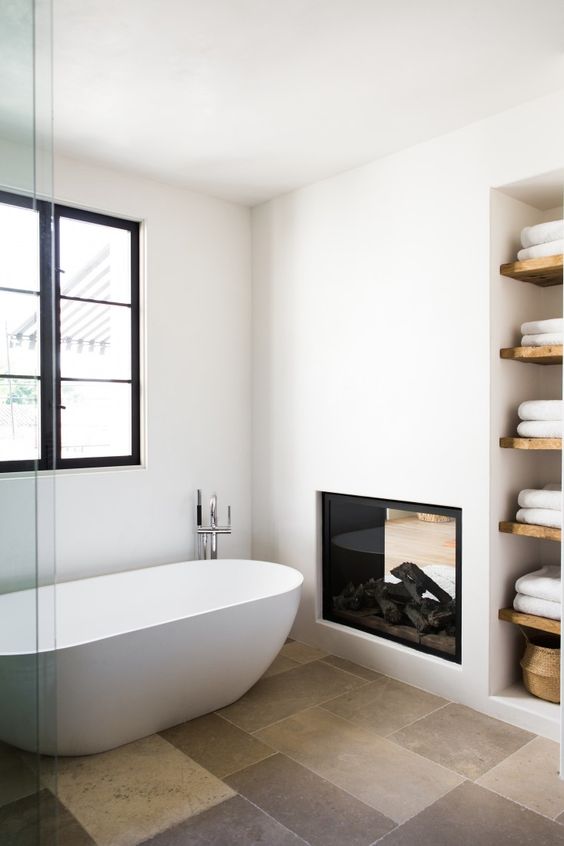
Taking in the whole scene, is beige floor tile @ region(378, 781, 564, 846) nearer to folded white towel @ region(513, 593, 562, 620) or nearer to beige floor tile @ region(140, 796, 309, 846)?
beige floor tile @ region(140, 796, 309, 846)

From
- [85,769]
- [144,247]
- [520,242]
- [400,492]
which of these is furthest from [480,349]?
[85,769]

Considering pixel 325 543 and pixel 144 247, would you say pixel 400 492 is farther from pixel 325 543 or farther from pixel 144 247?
pixel 144 247

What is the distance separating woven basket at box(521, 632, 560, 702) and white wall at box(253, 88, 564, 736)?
0.64 feet

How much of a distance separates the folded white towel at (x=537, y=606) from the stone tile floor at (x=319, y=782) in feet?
1.68

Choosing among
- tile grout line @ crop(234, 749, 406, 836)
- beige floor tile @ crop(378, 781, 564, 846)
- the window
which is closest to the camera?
beige floor tile @ crop(378, 781, 564, 846)

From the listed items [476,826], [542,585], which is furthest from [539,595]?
[476,826]

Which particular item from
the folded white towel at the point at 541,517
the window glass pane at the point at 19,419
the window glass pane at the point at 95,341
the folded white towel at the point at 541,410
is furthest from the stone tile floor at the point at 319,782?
the window glass pane at the point at 95,341

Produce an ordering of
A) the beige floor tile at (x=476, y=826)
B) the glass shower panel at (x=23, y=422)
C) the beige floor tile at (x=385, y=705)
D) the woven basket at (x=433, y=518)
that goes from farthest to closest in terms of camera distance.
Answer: the woven basket at (x=433, y=518), the beige floor tile at (x=385, y=705), the beige floor tile at (x=476, y=826), the glass shower panel at (x=23, y=422)

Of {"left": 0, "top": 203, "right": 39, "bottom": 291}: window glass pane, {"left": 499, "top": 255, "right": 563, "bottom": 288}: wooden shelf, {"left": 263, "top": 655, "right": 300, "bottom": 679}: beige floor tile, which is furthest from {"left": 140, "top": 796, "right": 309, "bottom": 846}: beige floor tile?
{"left": 499, "top": 255, "right": 563, "bottom": 288}: wooden shelf

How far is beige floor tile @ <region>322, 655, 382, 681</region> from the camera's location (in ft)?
11.1

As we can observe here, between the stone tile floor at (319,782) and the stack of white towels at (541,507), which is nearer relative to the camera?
the stone tile floor at (319,782)

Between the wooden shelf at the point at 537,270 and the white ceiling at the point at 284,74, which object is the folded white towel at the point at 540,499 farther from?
the white ceiling at the point at 284,74

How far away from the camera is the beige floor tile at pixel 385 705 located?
9.46 feet

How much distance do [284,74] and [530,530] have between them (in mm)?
2153
